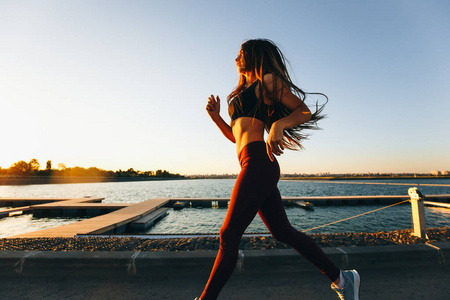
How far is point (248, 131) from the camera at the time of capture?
1602 mm

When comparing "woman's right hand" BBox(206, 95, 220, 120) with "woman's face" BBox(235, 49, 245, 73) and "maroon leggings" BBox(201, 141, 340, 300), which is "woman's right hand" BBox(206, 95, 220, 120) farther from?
"maroon leggings" BBox(201, 141, 340, 300)

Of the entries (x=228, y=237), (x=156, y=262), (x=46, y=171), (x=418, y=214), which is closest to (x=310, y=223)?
(x=418, y=214)

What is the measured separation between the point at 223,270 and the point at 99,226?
8.98m

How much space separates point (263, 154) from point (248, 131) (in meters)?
0.22

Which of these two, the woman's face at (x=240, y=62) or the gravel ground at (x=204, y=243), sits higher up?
the woman's face at (x=240, y=62)

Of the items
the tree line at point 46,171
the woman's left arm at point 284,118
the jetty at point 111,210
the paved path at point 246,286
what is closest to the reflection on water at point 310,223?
the jetty at point 111,210

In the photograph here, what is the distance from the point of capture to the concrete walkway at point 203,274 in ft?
6.83

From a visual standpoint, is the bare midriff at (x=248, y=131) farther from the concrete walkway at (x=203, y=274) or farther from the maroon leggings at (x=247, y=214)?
the concrete walkway at (x=203, y=274)

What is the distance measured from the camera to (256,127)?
5.23ft

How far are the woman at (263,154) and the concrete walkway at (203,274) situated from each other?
79cm

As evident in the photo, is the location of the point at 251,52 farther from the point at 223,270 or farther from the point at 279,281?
the point at 279,281

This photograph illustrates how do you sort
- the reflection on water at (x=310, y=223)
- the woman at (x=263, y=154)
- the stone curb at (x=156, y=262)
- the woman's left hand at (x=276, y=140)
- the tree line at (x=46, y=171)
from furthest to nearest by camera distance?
the tree line at (x=46, y=171), the reflection on water at (x=310, y=223), the stone curb at (x=156, y=262), the woman at (x=263, y=154), the woman's left hand at (x=276, y=140)

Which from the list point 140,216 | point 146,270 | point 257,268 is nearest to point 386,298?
point 257,268

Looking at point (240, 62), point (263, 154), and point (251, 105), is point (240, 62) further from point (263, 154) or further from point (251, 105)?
point (263, 154)
